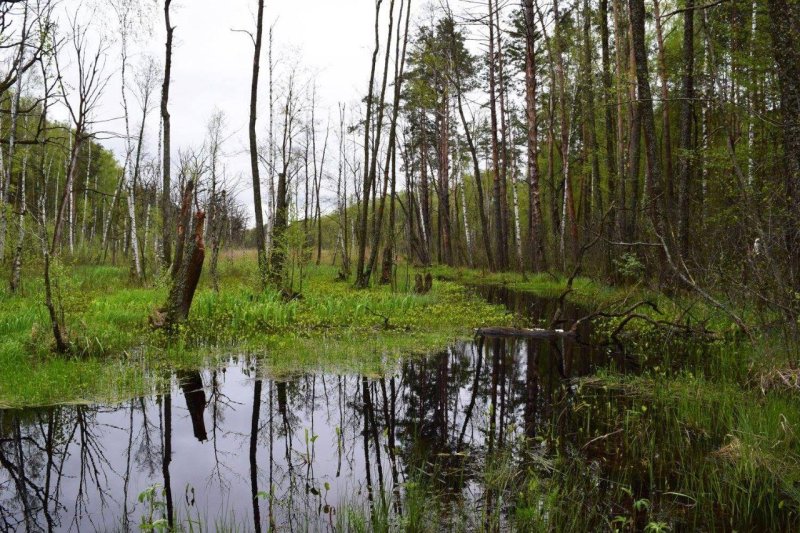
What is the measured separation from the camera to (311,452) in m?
4.55

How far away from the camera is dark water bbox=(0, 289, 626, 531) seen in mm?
3553

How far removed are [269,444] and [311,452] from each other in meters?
0.52

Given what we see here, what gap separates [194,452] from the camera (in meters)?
4.58

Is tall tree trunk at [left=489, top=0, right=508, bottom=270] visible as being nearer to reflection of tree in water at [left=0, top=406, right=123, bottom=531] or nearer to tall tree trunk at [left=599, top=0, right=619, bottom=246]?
tall tree trunk at [left=599, top=0, right=619, bottom=246]

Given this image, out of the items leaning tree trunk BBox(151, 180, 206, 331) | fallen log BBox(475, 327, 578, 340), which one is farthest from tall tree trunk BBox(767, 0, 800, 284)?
→ leaning tree trunk BBox(151, 180, 206, 331)

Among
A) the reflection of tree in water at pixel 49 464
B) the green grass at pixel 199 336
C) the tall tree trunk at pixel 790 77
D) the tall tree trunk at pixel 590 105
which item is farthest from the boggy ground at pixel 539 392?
the tall tree trunk at pixel 590 105

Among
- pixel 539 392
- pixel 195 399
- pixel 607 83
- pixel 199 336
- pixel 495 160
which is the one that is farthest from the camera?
pixel 495 160

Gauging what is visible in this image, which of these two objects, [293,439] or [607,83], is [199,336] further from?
[607,83]

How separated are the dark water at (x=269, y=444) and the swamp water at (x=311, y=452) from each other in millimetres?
17

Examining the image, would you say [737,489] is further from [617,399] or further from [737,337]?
[737,337]

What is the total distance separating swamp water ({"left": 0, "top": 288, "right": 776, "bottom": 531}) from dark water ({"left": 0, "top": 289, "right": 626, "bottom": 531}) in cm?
2

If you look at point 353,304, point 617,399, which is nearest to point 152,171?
point 353,304

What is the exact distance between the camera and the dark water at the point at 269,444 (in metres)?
3.55

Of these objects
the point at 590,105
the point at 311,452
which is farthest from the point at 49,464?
the point at 590,105
